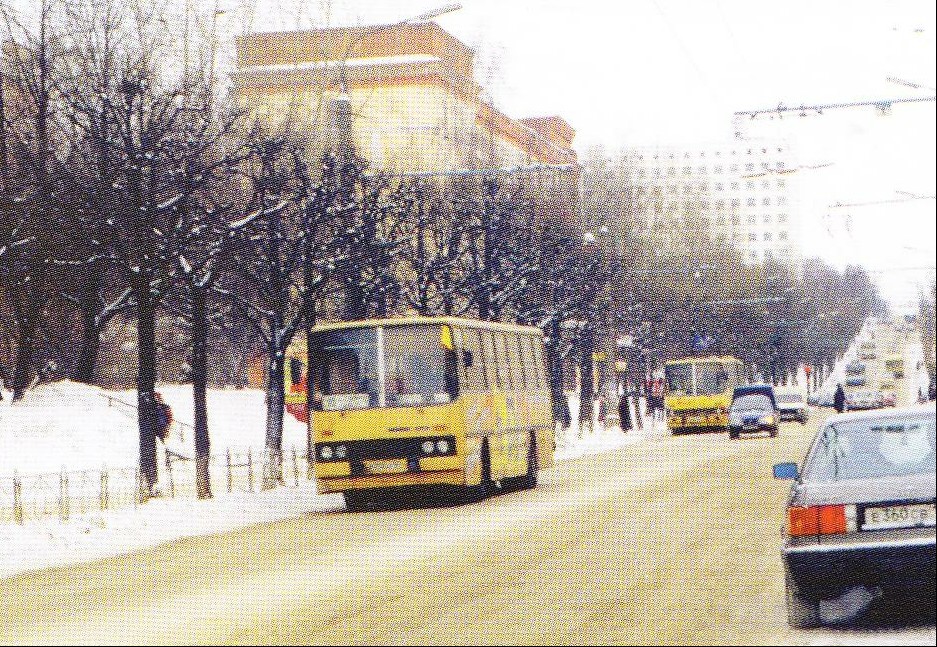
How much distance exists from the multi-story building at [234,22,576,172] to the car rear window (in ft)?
102

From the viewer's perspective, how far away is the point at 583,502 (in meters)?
27.6

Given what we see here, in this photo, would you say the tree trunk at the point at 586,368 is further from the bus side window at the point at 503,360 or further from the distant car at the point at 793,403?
the bus side window at the point at 503,360

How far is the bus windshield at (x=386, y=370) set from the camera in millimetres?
28375

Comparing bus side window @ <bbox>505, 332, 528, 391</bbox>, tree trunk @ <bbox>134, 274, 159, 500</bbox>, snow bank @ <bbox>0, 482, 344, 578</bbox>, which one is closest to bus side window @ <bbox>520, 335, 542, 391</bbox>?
bus side window @ <bbox>505, 332, 528, 391</bbox>

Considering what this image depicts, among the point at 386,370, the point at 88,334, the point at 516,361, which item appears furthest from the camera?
the point at 88,334

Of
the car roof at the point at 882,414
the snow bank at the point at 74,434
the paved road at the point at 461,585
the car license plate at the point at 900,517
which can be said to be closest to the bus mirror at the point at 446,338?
the paved road at the point at 461,585

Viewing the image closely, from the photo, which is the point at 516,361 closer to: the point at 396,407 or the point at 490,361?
the point at 490,361

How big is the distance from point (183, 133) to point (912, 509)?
24064 mm

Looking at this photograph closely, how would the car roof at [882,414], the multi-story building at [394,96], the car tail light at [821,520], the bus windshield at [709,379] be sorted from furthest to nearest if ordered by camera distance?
1. the bus windshield at [709,379]
2. the multi-story building at [394,96]
3. the car roof at [882,414]
4. the car tail light at [821,520]

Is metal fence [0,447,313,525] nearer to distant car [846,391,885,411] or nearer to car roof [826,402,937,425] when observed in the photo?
car roof [826,402,937,425]

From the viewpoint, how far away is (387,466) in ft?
91.9

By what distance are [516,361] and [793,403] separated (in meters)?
57.6

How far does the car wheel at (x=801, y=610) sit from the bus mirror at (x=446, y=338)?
56.9ft

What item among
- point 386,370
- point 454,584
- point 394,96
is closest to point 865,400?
point 394,96
